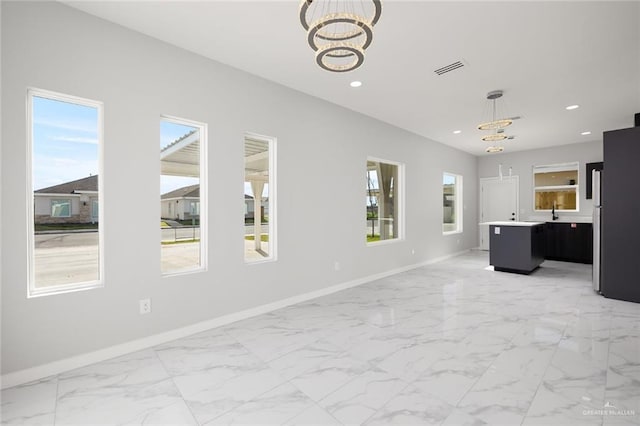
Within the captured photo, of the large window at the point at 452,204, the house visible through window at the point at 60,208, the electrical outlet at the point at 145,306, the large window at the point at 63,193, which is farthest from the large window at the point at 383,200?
the house visible through window at the point at 60,208

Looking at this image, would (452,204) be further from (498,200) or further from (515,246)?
(515,246)

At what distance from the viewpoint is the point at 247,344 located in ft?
9.85

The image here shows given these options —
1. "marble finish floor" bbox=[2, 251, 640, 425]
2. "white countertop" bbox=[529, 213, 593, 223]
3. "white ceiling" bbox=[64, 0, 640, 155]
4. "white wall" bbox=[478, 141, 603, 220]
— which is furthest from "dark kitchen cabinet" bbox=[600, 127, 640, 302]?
"white wall" bbox=[478, 141, 603, 220]

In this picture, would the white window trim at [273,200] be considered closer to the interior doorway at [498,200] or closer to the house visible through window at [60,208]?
the house visible through window at [60,208]

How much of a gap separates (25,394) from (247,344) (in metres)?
1.60

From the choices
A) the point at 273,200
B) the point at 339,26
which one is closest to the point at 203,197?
the point at 273,200

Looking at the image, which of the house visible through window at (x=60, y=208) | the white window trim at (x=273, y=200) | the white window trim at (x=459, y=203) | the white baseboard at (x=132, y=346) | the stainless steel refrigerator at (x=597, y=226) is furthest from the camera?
the white window trim at (x=459, y=203)

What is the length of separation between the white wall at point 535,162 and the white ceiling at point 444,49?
2.71 metres

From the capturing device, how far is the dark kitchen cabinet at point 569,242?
23.5 ft

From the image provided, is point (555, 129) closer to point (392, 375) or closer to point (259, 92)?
point (259, 92)

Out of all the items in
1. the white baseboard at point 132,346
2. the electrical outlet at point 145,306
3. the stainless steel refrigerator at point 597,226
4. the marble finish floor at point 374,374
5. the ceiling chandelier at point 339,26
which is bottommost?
the marble finish floor at point 374,374

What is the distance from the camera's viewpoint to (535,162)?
8.42 metres

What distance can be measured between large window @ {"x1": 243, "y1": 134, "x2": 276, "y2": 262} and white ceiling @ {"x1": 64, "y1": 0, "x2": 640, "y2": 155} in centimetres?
91

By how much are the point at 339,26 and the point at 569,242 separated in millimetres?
7707
